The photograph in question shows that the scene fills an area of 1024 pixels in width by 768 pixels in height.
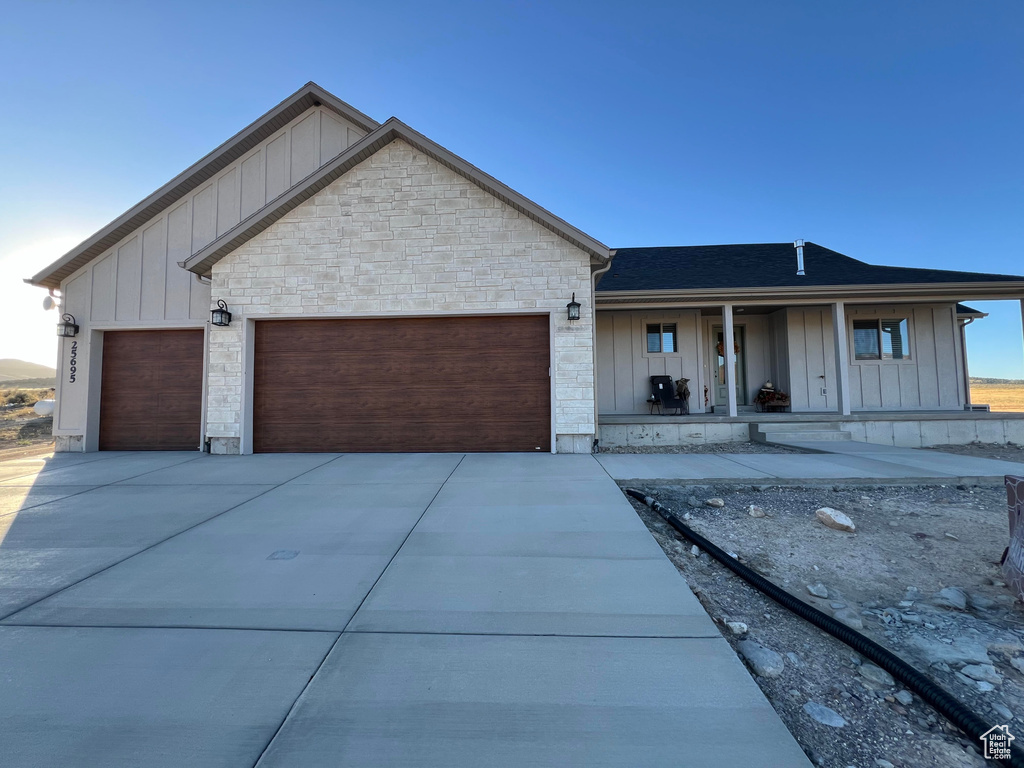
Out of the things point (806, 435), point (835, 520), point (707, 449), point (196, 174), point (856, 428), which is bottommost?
point (835, 520)

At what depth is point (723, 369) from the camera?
1111cm

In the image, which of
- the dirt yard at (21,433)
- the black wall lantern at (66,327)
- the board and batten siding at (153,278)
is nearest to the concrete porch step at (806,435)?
the board and batten siding at (153,278)

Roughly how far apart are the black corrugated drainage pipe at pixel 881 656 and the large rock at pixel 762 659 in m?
0.37

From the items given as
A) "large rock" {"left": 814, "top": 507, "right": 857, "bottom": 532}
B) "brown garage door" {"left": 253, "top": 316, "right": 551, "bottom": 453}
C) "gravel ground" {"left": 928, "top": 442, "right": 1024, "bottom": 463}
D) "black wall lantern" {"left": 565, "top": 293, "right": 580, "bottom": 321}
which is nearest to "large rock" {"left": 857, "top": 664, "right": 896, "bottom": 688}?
"large rock" {"left": 814, "top": 507, "right": 857, "bottom": 532}

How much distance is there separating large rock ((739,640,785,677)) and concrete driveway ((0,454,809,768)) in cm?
12

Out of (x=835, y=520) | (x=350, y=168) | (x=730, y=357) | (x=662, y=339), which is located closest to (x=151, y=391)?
(x=350, y=168)

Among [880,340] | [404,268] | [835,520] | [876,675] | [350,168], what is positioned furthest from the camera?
[880,340]

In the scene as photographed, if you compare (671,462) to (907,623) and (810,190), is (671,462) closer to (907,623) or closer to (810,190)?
(907,623)

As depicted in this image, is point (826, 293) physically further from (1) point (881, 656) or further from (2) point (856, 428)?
(1) point (881, 656)

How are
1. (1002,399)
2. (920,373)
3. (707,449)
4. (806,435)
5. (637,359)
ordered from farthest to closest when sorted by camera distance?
(1002,399) < (637,359) < (920,373) < (806,435) < (707,449)

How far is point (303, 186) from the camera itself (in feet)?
23.4

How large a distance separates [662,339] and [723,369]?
199cm

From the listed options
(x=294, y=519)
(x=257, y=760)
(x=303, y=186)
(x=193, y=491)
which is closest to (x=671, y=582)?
(x=257, y=760)

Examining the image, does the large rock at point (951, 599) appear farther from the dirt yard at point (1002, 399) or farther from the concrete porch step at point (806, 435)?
the dirt yard at point (1002, 399)
